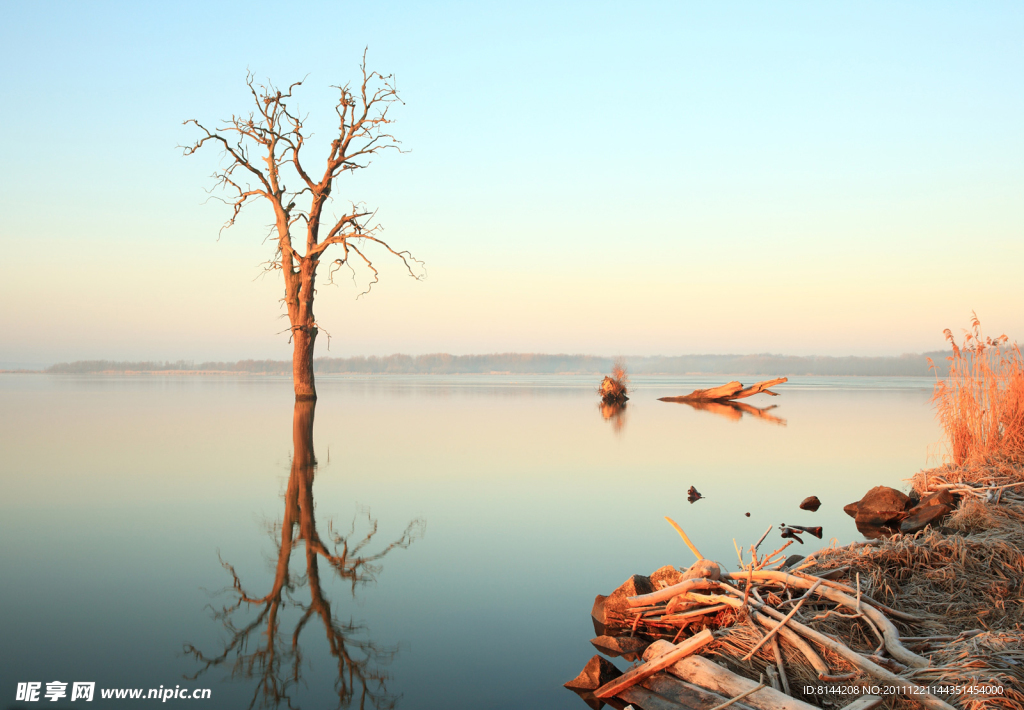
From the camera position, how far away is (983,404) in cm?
877

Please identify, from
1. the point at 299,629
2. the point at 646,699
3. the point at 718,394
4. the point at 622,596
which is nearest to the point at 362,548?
the point at 299,629

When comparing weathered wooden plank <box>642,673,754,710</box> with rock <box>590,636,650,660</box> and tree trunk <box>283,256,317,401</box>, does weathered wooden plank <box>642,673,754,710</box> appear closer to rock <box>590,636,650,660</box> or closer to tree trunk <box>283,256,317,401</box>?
rock <box>590,636,650,660</box>

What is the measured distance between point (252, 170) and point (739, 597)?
20914 millimetres

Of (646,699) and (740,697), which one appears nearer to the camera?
(740,697)

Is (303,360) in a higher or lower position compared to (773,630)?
higher

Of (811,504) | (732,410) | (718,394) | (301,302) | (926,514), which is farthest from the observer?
(718,394)

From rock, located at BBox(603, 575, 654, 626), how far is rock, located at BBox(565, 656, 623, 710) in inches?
24.6

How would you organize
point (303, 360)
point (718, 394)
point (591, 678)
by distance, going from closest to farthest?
point (591, 678), point (303, 360), point (718, 394)

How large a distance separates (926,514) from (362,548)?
5.38 metres

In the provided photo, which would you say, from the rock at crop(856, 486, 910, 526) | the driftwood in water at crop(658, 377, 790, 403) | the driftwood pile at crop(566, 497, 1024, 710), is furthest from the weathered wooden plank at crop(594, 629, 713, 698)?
the driftwood in water at crop(658, 377, 790, 403)

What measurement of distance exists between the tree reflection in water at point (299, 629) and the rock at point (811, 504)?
424cm

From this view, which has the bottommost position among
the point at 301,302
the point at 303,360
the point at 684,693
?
the point at 684,693

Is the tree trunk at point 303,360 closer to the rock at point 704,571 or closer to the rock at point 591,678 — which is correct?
the rock at point 704,571

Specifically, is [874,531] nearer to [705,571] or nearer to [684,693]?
[705,571]
